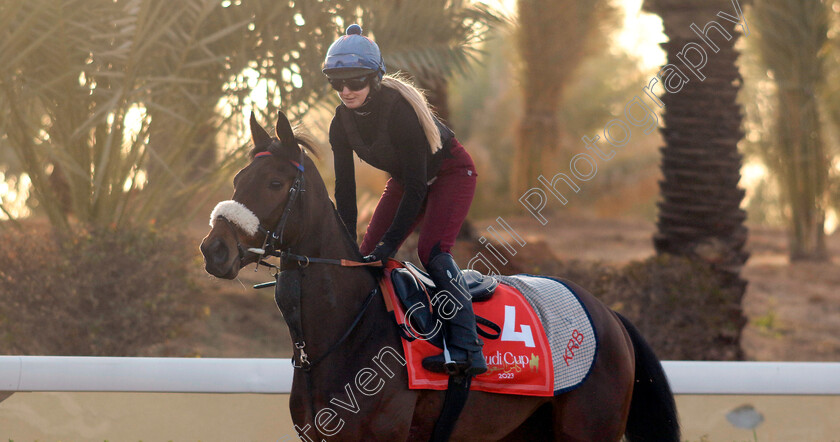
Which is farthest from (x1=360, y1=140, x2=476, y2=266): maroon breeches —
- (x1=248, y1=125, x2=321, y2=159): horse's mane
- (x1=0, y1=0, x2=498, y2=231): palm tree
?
(x1=0, y1=0, x2=498, y2=231): palm tree

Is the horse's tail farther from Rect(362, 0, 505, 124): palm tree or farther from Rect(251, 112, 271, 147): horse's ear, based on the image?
Rect(362, 0, 505, 124): palm tree

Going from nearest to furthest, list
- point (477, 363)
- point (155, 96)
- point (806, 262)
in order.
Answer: point (477, 363), point (155, 96), point (806, 262)

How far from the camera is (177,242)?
7.23 metres

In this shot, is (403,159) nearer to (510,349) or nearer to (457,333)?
(457,333)

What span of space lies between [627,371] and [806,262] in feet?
32.5

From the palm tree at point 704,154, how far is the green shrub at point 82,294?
4.86 metres

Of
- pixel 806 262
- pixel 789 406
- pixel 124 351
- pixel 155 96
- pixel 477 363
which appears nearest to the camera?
pixel 477 363

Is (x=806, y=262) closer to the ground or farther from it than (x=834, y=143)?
closer to the ground

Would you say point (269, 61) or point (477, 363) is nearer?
point (477, 363)

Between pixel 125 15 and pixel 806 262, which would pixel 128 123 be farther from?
pixel 806 262

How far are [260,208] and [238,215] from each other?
0.12 metres

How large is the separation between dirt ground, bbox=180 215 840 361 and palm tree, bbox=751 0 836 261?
65 centimetres

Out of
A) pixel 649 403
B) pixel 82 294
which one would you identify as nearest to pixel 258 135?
pixel 649 403

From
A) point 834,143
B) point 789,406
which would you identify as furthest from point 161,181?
point 834,143
